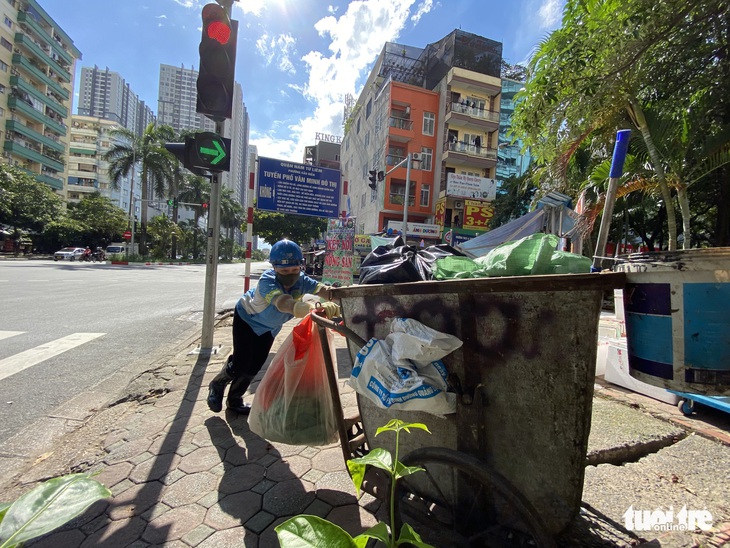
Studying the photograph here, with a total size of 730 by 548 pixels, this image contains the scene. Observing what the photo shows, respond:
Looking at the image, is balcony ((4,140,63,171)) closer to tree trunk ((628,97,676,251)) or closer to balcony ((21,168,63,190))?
balcony ((21,168,63,190))

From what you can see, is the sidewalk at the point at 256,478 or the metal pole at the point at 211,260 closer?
the sidewalk at the point at 256,478

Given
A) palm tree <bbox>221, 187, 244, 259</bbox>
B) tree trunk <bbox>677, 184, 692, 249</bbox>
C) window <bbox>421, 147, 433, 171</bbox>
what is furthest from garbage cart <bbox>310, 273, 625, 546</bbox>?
palm tree <bbox>221, 187, 244, 259</bbox>

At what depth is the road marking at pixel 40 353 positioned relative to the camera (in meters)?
3.91

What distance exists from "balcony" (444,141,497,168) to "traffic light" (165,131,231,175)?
2133 cm

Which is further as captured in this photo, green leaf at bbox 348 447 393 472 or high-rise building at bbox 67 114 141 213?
high-rise building at bbox 67 114 141 213

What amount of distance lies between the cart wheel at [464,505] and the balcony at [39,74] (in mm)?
57341

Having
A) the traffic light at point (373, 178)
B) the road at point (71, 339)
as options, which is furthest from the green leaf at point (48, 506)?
the traffic light at point (373, 178)

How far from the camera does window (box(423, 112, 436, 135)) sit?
24750 mm

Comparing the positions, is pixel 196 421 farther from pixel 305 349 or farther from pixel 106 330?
pixel 106 330

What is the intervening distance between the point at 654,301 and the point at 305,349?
1646 mm

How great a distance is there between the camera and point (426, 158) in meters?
25.1

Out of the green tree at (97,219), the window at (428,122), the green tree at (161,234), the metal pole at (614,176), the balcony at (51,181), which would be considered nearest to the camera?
the metal pole at (614,176)

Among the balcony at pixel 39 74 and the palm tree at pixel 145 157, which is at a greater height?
the balcony at pixel 39 74

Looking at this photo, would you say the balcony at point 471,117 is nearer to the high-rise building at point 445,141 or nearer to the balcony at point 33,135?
the high-rise building at point 445,141
